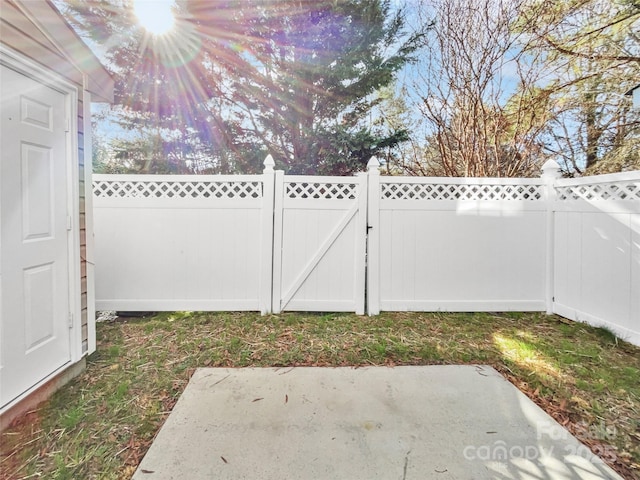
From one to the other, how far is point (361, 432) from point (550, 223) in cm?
328

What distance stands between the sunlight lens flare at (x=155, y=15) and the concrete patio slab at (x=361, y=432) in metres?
6.09

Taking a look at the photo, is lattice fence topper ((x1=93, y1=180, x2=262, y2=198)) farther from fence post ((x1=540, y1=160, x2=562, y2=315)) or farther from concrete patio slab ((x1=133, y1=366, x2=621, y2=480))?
fence post ((x1=540, y1=160, x2=562, y2=315))

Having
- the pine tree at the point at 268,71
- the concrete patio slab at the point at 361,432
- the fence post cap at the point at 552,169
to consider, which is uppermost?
the pine tree at the point at 268,71

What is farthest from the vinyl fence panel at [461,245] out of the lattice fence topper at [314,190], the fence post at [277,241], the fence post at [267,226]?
the fence post at [267,226]

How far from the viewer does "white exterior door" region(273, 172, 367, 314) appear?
340 cm

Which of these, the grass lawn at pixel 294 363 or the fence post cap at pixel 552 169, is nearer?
the grass lawn at pixel 294 363

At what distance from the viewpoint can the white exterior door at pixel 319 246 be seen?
340 centimetres

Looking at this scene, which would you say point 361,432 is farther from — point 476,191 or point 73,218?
point 476,191

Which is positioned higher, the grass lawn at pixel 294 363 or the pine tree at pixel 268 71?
the pine tree at pixel 268 71

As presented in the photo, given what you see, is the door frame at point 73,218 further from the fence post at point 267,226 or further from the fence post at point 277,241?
the fence post at point 277,241

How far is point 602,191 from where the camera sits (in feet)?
9.53

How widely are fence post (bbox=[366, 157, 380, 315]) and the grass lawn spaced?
0.22 meters

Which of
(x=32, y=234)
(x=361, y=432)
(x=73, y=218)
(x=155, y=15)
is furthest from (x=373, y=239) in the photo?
(x=155, y=15)

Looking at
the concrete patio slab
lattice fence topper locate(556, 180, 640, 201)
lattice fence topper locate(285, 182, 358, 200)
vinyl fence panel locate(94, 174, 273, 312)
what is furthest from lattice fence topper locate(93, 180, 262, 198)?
lattice fence topper locate(556, 180, 640, 201)
